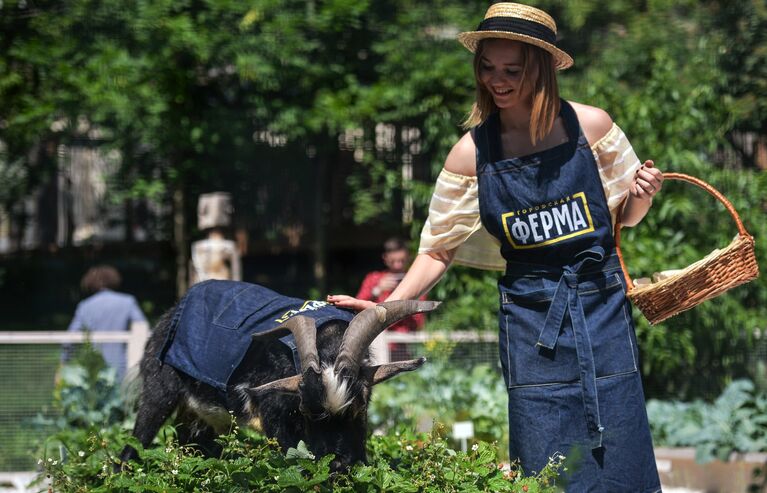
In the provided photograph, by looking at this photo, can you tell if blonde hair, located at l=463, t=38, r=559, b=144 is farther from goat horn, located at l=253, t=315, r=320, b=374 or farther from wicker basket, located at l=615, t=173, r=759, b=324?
goat horn, located at l=253, t=315, r=320, b=374

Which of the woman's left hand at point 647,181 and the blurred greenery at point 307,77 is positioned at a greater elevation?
the blurred greenery at point 307,77

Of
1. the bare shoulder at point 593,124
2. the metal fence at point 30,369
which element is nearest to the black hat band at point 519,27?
the bare shoulder at point 593,124

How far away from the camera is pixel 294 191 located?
12.2 metres

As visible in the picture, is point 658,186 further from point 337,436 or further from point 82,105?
point 82,105

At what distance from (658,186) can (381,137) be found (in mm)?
7557

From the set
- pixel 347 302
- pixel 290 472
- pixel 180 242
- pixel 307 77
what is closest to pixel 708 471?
pixel 347 302

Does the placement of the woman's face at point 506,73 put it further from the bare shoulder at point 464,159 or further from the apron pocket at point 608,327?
the apron pocket at point 608,327

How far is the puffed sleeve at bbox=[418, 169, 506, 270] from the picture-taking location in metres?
4.16

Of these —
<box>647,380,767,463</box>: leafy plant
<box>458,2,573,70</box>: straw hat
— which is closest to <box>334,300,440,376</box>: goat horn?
<box>458,2,573,70</box>: straw hat

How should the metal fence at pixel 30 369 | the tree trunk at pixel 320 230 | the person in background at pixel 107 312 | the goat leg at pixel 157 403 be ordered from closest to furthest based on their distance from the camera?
the goat leg at pixel 157 403
the metal fence at pixel 30 369
the person in background at pixel 107 312
the tree trunk at pixel 320 230

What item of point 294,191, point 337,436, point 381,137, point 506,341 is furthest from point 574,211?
point 294,191

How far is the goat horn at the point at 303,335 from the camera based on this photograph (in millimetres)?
4098

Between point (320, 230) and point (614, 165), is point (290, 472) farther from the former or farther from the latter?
Answer: point (320, 230)

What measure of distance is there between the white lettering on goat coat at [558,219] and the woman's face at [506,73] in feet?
1.36
